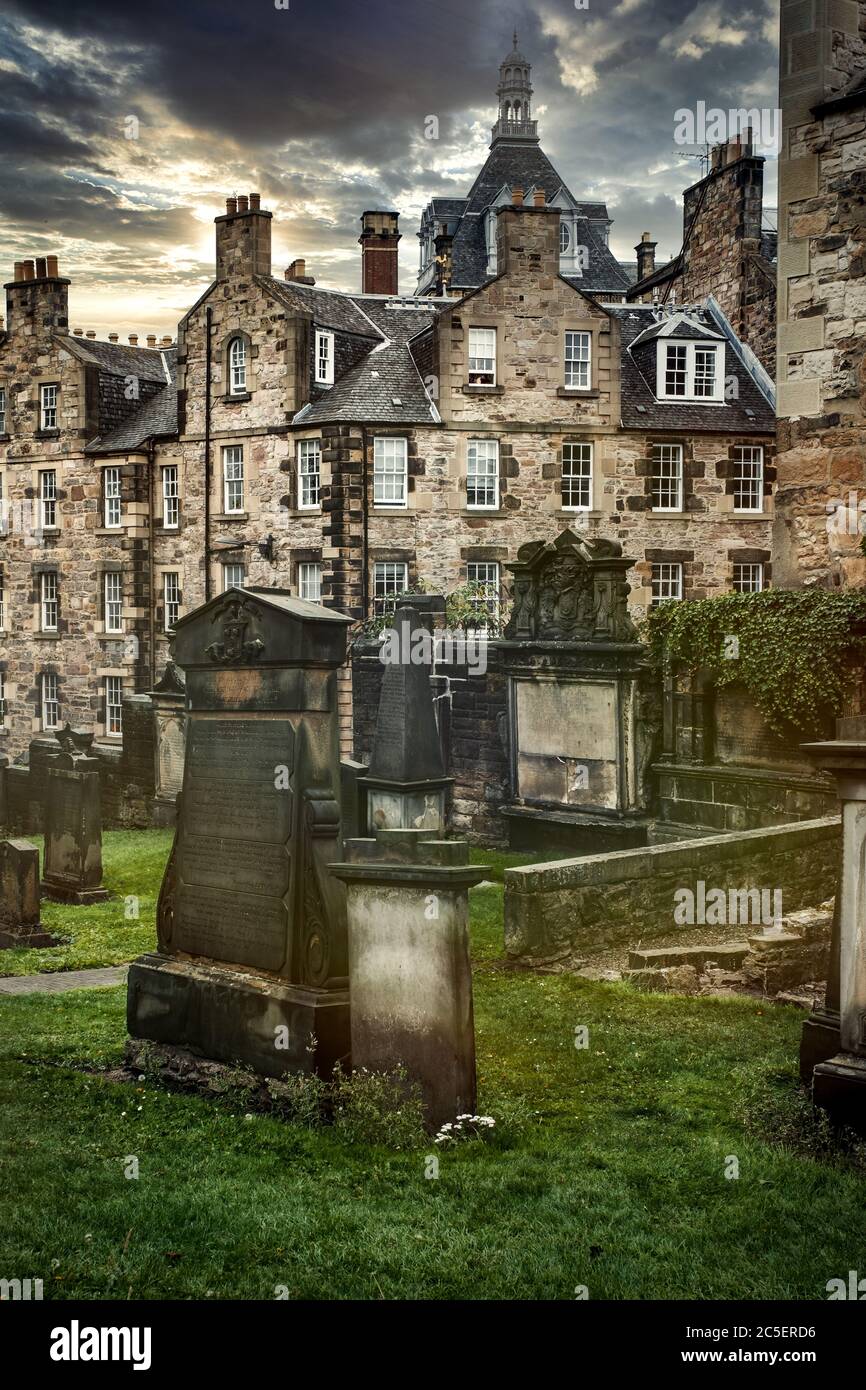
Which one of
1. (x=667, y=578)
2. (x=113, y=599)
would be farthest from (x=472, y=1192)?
(x=113, y=599)

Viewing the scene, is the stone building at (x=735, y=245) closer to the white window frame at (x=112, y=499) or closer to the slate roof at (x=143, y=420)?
the slate roof at (x=143, y=420)

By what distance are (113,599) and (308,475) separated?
329 inches

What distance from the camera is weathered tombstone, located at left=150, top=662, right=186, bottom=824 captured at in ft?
72.9

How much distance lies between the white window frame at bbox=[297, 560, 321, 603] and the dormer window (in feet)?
33.1

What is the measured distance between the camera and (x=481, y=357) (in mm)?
30531

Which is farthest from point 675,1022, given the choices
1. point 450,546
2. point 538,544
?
point 450,546

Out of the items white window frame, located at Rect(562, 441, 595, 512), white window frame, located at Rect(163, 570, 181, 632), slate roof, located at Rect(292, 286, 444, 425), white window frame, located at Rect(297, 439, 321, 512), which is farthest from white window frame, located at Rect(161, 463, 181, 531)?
white window frame, located at Rect(562, 441, 595, 512)

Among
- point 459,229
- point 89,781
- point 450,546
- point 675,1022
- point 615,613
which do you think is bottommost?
point 675,1022

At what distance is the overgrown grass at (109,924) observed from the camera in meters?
12.9

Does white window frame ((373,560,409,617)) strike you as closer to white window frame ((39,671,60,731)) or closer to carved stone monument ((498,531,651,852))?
carved stone monument ((498,531,651,852))

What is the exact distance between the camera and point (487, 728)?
20.1 m

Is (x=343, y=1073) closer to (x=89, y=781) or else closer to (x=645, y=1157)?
(x=645, y=1157)
